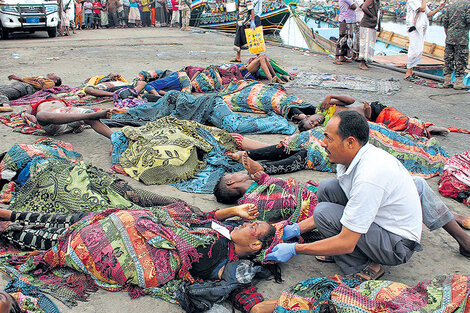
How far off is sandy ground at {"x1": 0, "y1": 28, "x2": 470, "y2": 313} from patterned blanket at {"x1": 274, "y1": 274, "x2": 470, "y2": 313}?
0.91 feet

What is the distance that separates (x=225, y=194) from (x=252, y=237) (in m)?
1.00

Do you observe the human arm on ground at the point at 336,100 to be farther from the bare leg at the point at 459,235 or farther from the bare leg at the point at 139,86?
the bare leg at the point at 139,86

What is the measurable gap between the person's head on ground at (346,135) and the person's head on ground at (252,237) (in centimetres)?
62

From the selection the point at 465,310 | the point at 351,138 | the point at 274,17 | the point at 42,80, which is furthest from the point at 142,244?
the point at 274,17

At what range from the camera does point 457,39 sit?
7.61 meters

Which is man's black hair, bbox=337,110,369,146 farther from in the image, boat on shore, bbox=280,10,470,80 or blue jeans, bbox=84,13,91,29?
blue jeans, bbox=84,13,91,29

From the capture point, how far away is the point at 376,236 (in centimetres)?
247

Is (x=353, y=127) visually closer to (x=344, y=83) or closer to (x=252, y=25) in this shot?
(x=344, y=83)

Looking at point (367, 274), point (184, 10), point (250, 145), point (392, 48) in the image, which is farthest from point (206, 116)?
point (392, 48)

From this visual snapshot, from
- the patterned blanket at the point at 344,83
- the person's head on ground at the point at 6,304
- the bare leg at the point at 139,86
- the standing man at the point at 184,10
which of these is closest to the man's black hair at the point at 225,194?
the person's head on ground at the point at 6,304

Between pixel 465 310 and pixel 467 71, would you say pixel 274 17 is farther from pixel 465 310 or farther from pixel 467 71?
pixel 465 310

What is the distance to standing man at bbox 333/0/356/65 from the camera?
30.5 feet

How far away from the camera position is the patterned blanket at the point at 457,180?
364 cm

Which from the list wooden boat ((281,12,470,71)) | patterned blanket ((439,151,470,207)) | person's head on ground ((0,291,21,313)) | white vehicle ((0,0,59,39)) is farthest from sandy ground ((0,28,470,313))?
wooden boat ((281,12,470,71))
